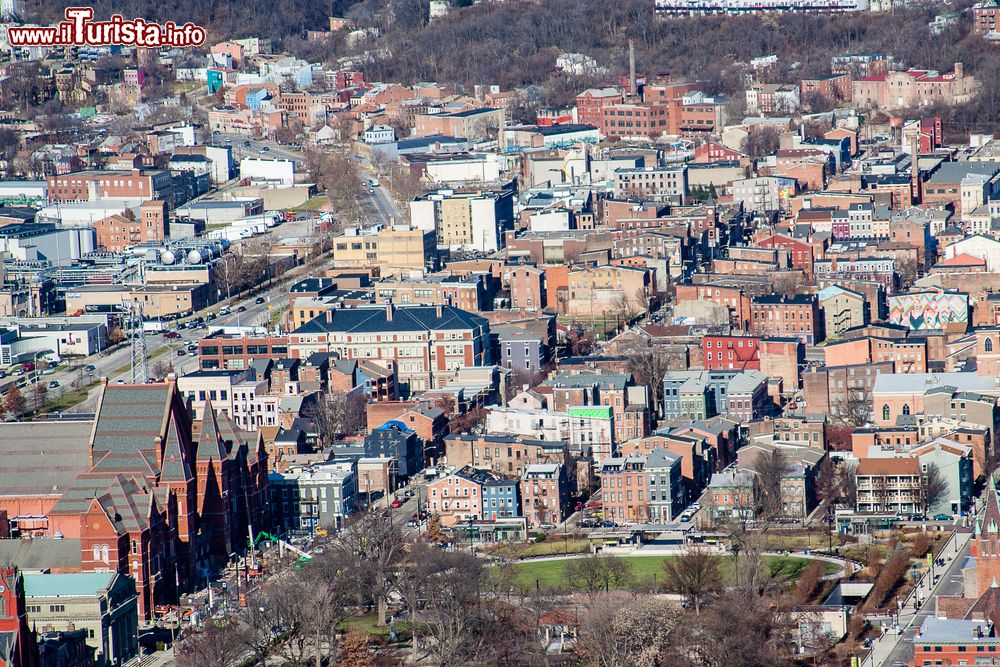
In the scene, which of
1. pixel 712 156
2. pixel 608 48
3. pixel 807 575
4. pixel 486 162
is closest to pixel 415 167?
pixel 486 162

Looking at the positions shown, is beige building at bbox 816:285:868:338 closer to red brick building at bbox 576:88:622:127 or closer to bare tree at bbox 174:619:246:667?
bare tree at bbox 174:619:246:667

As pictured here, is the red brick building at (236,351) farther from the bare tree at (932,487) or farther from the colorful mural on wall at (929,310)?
the bare tree at (932,487)

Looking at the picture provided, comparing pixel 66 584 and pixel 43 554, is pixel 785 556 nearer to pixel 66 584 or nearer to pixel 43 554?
pixel 66 584

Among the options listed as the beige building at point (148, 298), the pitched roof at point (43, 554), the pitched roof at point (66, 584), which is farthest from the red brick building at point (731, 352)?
the pitched roof at point (66, 584)

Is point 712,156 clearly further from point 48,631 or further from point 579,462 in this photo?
point 48,631

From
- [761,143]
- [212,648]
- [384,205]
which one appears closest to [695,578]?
[212,648]

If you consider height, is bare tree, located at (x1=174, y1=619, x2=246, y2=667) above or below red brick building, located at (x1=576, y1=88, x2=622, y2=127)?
below

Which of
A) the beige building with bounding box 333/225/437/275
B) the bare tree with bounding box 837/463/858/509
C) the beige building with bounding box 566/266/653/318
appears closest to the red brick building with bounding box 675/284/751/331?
the beige building with bounding box 566/266/653/318
